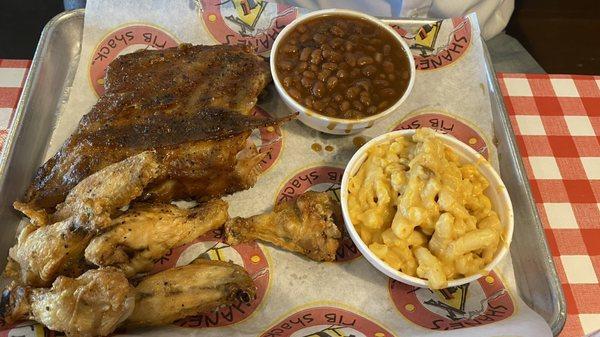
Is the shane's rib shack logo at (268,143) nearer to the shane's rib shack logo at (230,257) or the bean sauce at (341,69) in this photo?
the bean sauce at (341,69)

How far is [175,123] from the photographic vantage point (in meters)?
2.57

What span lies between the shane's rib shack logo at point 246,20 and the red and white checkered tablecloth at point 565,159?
47.8 inches

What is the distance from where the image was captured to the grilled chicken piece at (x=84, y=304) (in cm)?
204

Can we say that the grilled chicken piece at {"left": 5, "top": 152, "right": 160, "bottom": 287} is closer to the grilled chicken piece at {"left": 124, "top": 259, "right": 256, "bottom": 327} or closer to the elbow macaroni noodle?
the grilled chicken piece at {"left": 124, "top": 259, "right": 256, "bottom": 327}

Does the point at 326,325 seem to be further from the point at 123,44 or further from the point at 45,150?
the point at 123,44

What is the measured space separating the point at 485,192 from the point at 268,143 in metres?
1.16

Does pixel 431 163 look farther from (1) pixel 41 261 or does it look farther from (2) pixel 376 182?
(1) pixel 41 261

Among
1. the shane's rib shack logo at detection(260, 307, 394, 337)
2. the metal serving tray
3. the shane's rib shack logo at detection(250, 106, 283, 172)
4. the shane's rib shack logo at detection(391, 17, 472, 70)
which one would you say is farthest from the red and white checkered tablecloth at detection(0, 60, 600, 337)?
the shane's rib shack logo at detection(250, 106, 283, 172)

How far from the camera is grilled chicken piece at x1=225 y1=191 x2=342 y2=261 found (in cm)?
256

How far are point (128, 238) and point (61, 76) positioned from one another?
49.6 inches

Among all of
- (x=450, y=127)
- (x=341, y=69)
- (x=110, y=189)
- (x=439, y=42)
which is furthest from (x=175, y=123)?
(x=439, y=42)

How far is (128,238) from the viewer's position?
7.46ft

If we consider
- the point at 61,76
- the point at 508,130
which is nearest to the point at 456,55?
the point at 508,130

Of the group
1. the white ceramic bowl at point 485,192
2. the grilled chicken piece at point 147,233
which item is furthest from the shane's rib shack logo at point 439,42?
the grilled chicken piece at point 147,233
